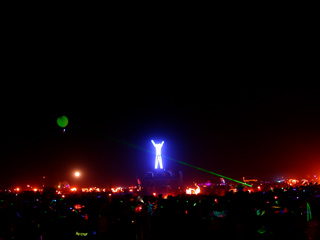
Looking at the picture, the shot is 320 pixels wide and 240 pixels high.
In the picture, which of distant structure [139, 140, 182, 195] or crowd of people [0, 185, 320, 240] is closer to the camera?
crowd of people [0, 185, 320, 240]

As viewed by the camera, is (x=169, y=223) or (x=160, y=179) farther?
(x=160, y=179)

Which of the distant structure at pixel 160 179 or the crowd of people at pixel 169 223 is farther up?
the distant structure at pixel 160 179

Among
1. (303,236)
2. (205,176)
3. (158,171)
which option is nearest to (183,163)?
(205,176)

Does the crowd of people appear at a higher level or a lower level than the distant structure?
lower

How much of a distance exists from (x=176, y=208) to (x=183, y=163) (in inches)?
2483

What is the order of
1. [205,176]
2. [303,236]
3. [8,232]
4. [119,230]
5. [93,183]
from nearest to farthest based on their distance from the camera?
[303,236], [8,232], [119,230], [93,183], [205,176]

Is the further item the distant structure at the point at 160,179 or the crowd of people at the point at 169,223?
the distant structure at the point at 160,179

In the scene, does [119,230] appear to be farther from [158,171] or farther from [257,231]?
[158,171]

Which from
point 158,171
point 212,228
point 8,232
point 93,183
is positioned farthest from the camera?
point 93,183

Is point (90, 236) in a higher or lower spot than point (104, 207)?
lower

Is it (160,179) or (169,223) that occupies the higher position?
(160,179)

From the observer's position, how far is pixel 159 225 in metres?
11.1

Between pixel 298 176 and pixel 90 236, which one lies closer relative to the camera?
pixel 90 236

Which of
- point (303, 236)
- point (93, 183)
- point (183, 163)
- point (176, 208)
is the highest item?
point (183, 163)
